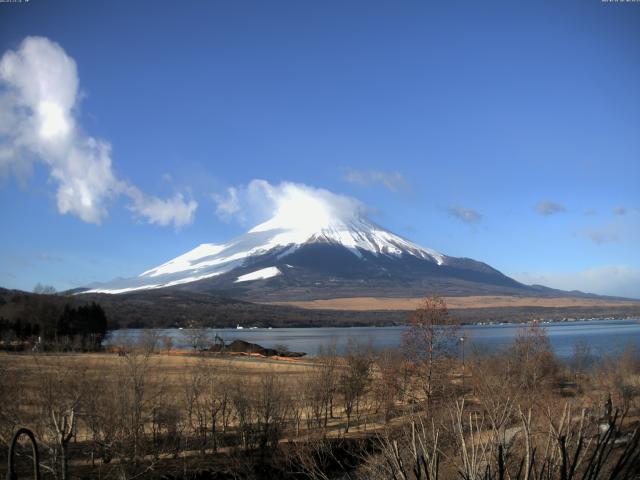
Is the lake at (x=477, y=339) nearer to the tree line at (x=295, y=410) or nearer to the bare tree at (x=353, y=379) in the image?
the tree line at (x=295, y=410)

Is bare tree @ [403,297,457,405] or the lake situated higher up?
bare tree @ [403,297,457,405]

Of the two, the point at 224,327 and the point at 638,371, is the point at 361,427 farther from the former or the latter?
the point at 224,327

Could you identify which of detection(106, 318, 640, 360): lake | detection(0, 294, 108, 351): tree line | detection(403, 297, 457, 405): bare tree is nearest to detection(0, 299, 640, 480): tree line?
detection(403, 297, 457, 405): bare tree

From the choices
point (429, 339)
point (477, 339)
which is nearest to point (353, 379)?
point (429, 339)

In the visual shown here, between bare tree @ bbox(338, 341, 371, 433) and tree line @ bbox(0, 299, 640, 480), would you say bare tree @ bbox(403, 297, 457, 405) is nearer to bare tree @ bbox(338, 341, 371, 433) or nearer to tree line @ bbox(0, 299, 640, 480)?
tree line @ bbox(0, 299, 640, 480)

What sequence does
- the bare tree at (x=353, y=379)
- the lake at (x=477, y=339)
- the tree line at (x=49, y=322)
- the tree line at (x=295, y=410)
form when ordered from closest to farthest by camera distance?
the tree line at (x=295, y=410), the bare tree at (x=353, y=379), the lake at (x=477, y=339), the tree line at (x=49, y=322)

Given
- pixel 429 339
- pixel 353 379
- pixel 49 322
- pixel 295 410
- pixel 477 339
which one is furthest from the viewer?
pixel 477 339

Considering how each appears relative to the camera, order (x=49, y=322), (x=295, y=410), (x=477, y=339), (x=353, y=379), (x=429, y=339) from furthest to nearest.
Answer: (x=477, y=339)
(x=49, y=322)
(x=353, y=379)
(x=429, y=339)
(x=295, y=410)

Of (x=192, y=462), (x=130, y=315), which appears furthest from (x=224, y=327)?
(x=192, y=462)

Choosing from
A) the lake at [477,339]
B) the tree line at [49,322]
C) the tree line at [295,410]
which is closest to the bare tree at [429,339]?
the tree line at [295,410]

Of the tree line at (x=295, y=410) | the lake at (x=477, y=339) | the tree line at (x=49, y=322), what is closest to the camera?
the tree line at (x=295, y=410)

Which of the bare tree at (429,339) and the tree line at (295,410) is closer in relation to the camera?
the tree line at (295,410)

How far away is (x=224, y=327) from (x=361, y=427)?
539 ft

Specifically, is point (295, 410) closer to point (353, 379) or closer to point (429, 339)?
point (353, 379)
